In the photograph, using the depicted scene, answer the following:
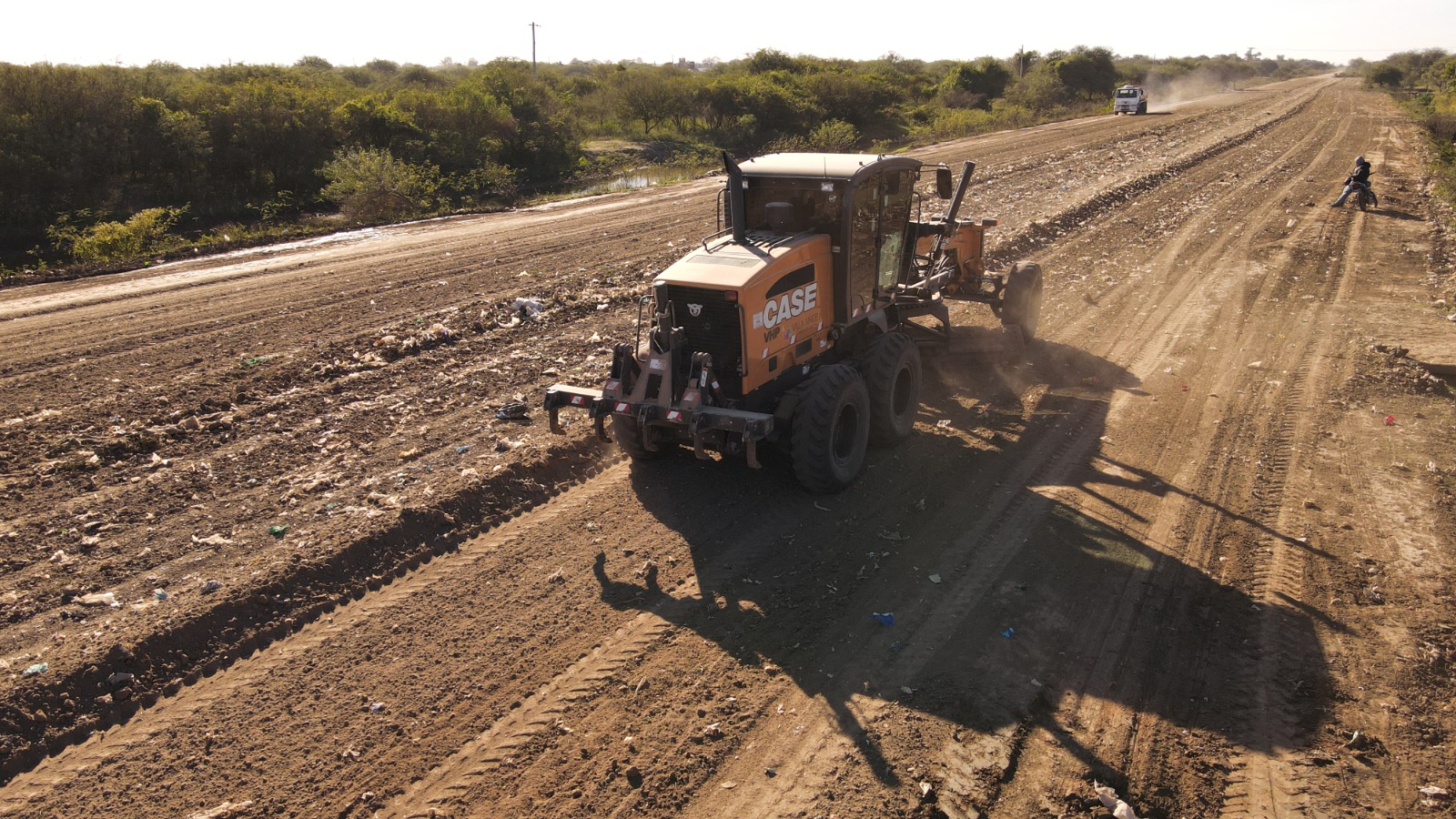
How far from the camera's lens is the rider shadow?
5.07 meters

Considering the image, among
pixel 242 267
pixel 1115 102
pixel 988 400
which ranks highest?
pixel 1115 102

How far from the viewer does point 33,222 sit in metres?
19.1

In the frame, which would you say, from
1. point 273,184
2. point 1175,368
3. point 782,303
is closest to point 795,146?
point 273,184

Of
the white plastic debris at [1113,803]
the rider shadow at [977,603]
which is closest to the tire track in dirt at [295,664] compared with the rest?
the rider shadow at [977,603]

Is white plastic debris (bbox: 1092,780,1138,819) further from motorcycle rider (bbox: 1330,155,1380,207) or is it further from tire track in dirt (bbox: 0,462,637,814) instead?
motorcycle rider (bbox: 1330,155,1380,207)

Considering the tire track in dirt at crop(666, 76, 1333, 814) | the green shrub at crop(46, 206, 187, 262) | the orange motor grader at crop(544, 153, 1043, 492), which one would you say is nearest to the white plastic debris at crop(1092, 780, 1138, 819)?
the tire track in dirt at crop(666, 76, 1333, 814)

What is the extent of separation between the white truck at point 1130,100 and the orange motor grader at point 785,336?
40.6 m

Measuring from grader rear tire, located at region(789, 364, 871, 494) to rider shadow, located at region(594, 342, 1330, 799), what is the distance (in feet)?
0.90

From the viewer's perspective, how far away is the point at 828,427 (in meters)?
6.90

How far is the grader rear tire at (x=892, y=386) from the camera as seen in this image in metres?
7.85

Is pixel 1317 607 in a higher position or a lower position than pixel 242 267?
lower

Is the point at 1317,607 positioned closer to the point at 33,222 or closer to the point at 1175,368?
the point at 1175,368

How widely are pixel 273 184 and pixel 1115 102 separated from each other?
3871 cm

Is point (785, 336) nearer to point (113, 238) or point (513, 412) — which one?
point (513, 412)
